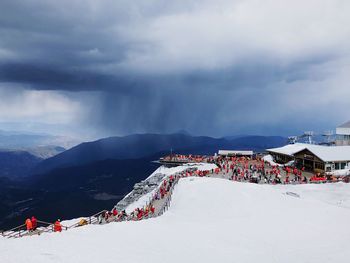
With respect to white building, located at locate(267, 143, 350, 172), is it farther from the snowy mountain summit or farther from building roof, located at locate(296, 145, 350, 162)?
the snowy mountain summit

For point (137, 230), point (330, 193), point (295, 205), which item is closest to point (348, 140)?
point (330, 193)

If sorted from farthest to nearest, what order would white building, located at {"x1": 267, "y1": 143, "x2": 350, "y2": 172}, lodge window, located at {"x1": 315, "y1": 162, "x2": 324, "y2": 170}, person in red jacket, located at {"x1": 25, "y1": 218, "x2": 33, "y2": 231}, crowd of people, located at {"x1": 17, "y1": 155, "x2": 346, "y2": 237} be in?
lodge window, located at {"x1": 315, "y1": 162, "x2": 324, "y2": 170}, white building, located at {"x1": 267, "y1": 143, "x2": 350, "y2": 172}, crowd of people, located at {"x1": 17, "y1": 155, "x2": 346, "y2": 237}, person in red jacket, located at {"x1": 25, "y1": 218, "x2": 33, "y2": 231}

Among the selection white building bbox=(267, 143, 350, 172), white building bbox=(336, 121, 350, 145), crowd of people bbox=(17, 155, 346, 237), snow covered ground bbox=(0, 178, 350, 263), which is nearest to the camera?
snow covered ground bbox=(0, 178, 350, 263)

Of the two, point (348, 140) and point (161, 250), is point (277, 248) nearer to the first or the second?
point (161, 250)

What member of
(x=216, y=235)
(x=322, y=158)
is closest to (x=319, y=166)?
(x=322, y=158)

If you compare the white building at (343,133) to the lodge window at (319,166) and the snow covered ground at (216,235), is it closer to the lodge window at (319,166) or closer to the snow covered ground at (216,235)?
the lodge window at (319,166)

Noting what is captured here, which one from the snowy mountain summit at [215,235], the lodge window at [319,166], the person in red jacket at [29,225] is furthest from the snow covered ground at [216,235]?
the lodge window at [319,166]

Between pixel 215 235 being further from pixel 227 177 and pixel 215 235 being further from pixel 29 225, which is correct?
pixel 227 177

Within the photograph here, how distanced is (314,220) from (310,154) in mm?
30414

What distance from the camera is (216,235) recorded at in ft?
79.3

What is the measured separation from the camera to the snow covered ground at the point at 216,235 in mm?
16906

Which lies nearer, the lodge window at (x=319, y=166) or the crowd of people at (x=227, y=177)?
the crowd of people at (x=227, y=177)

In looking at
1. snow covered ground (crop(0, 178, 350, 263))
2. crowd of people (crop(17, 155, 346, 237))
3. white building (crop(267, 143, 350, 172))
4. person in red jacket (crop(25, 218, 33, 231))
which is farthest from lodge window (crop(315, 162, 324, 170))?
person in red jacket (crop(25, 218, 33, 231))

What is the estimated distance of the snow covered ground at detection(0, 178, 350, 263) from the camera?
1691 centimetres
